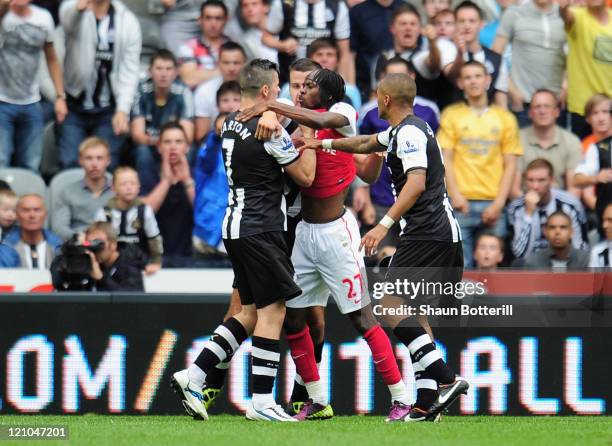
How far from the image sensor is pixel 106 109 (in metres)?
13.0

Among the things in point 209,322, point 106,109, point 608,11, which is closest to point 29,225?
point 106,109

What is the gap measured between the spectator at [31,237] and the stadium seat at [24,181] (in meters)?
0.67

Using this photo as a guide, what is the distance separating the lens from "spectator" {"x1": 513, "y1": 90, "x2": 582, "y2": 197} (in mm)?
12727

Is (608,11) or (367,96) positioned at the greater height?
(608,11)

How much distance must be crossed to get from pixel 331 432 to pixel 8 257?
4.86 metres

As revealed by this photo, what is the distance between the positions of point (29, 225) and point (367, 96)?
11.8 ft

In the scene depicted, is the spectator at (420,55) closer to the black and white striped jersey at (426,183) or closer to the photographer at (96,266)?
the photographer at (96,266)

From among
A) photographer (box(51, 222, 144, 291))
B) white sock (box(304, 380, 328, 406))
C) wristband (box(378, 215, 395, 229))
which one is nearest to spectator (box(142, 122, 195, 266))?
photographer (box(51, 222, 144, 291))

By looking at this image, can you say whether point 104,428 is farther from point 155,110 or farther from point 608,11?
point 608,11

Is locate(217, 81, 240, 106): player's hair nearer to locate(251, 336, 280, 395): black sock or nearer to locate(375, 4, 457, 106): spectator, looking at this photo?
locate(375, 4, 457, 106): spectator

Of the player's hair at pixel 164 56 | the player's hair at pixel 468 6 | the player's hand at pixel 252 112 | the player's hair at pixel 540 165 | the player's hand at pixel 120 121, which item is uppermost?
the player's hair at pixel 468 6

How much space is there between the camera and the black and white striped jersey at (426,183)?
8.31 meters

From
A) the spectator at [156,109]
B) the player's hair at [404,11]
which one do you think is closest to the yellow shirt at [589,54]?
the player's hair at [404,11]

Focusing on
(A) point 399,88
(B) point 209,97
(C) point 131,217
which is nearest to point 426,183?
(A) point 399,88
